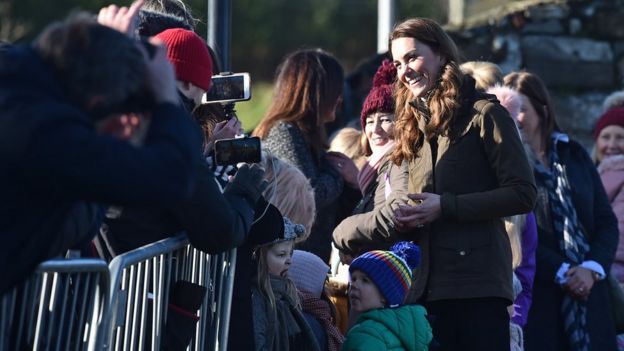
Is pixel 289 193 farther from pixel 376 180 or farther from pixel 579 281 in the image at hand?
pixel 579 281

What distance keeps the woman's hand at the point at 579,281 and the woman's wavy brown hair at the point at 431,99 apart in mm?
1356

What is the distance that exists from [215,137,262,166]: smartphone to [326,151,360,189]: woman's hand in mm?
1900

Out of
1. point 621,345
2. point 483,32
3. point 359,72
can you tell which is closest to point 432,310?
point 621,345

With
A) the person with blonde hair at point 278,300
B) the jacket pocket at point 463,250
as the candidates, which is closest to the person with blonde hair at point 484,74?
the jacket pocket at point 463,250

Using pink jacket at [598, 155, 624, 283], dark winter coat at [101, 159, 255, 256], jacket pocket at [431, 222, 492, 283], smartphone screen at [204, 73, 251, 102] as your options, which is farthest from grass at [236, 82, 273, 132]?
dark winter coat at [101, 159, 255, 256]

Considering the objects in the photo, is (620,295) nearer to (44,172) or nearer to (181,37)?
(181,37)

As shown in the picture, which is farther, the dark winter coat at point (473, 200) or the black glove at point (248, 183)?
the dark winter coat at point (473, 200)

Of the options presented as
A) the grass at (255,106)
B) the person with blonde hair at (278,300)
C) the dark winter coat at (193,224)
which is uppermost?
the dark winter coat at (193,224)

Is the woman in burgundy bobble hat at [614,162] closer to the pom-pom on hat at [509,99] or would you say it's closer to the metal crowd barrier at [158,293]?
the pom-pom on hat at [509,99]

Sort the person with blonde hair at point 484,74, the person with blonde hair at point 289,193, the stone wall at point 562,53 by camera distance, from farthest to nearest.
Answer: the stone wall at point 562,53 → the person with blonde hair at point 484,74 → the person with blonde hair at point 289,193

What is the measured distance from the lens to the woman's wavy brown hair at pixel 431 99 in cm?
472

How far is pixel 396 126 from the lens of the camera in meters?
4.96

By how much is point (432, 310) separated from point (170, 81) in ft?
7.13

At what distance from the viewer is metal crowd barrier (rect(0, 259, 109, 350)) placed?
3.04 meters
